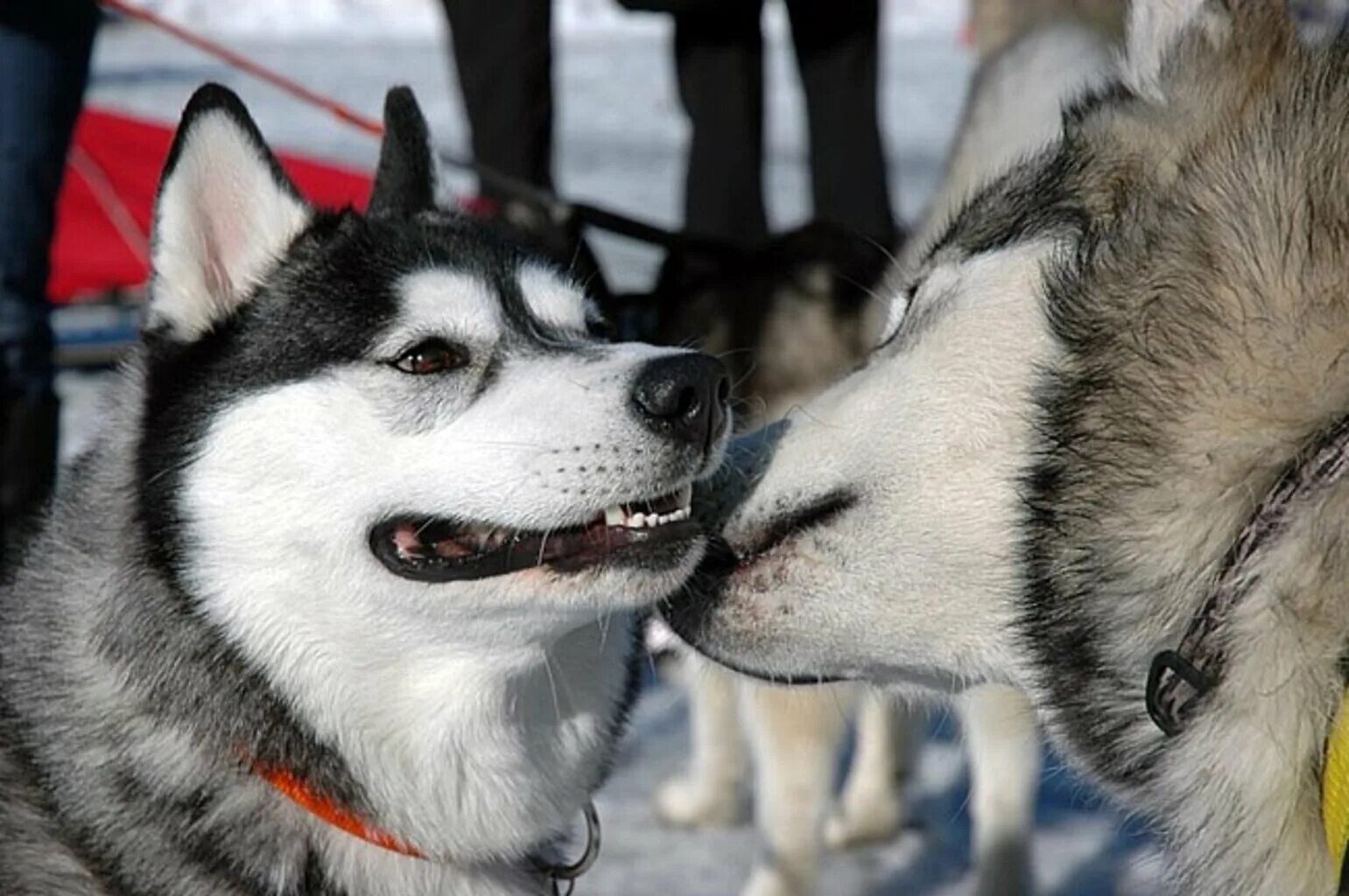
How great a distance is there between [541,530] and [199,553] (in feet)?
1.30

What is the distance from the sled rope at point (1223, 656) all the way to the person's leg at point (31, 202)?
2227 millimetres

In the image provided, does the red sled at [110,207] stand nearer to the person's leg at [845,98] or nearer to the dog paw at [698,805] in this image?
the person's leg at [845,98]

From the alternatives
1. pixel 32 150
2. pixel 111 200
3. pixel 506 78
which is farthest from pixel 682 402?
pixel 111 200

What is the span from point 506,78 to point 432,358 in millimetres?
1757

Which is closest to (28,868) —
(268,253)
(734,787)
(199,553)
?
(199,553)

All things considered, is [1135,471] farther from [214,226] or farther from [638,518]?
[214,226]

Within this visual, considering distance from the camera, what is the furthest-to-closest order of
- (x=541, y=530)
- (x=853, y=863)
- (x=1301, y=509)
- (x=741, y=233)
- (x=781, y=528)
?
(x=741, y=233) < (x=853, y=863) < (x=541, y=530) < (x=781, y=528) < (x=1301, y=509)

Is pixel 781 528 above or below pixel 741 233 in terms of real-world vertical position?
above

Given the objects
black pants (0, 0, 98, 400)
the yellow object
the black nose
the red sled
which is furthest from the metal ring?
the red sled

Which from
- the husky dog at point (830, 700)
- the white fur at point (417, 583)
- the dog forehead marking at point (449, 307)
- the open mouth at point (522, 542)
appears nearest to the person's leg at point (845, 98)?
the husky dog at point (830, 700)

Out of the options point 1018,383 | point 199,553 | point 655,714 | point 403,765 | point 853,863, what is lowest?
point 655,714

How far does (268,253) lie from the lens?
2.12 m

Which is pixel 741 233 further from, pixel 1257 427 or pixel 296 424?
pixel 1257 427

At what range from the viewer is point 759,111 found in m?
4.01
